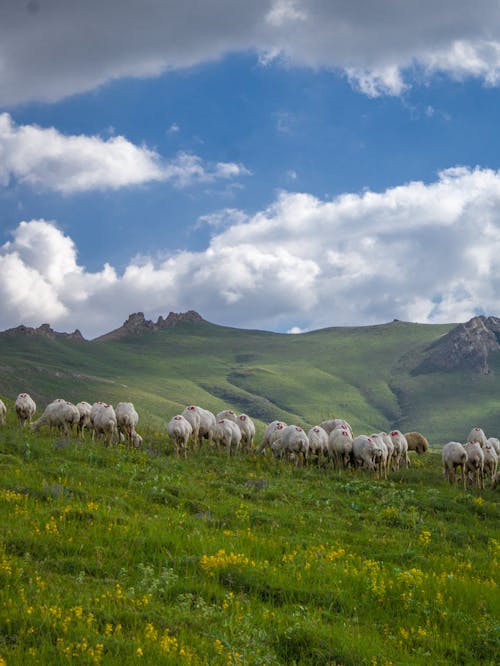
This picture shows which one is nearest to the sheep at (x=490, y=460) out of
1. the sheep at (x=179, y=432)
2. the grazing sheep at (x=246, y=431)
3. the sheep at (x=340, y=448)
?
the sheep at (x=340, y=448)

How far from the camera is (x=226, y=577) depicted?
10820 mm

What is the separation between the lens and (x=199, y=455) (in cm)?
2903

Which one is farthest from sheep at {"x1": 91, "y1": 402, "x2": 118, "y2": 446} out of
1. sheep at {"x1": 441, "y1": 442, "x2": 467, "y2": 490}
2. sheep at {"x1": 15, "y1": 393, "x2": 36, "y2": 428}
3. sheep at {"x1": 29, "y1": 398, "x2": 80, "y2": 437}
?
sheep at {"x1": 441, "y1": 442, "x2": 467, "y2": 490}

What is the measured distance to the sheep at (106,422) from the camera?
29531 millimetres

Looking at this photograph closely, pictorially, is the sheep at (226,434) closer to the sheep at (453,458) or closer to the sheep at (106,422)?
the sheep at (106,422)

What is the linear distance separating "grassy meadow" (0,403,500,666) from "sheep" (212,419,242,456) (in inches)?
433

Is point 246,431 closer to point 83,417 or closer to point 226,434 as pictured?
point 226,434

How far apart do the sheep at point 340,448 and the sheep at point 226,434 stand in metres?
5.17

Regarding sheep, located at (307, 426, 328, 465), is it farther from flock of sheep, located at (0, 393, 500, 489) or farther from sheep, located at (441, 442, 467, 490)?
sheep, located at (441, 442, 467, 490)

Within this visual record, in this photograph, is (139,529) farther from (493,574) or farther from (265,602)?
(493,574)

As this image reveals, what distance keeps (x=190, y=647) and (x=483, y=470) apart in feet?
79.8

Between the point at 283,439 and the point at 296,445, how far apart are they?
3.09ft

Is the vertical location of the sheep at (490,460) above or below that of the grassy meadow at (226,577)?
above

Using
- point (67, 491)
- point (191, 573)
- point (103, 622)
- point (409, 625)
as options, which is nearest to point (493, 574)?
point (409, 625)
